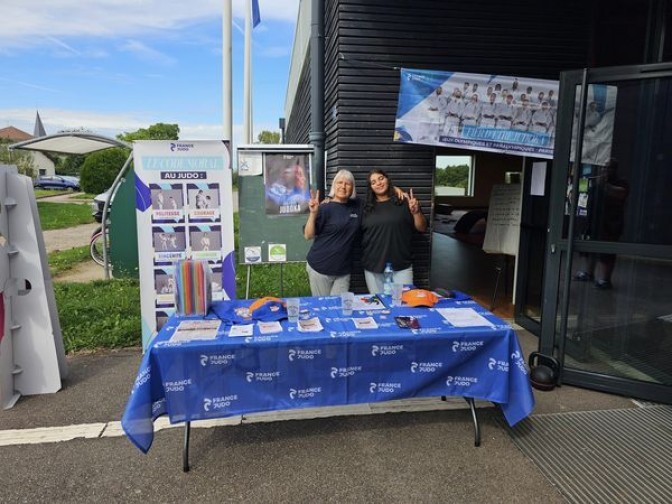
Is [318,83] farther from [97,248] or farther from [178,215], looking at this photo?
[97,248]

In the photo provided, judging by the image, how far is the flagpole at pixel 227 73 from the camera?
25.5 ft

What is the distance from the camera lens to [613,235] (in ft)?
11.3

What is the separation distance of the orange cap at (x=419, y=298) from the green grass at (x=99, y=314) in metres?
2.89

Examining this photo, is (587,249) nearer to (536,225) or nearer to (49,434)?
(536,225)

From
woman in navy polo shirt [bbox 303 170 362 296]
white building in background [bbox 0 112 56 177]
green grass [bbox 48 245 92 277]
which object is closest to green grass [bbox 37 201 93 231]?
green grass [bbox 48 245 92 277]

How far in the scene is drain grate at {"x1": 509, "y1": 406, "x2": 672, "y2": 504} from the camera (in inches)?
93.0

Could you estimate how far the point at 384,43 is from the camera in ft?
14.8

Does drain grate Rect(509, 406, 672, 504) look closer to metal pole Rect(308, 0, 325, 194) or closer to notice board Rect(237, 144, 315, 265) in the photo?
notice board Rect(237, 144, 315, 265)

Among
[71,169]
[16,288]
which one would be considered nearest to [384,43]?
[16,288]

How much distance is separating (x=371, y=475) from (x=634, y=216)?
2692 mm

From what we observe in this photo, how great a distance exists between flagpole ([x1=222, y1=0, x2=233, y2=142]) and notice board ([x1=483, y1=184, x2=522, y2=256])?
453 centimetres

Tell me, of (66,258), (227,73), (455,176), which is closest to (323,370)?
(227,73)

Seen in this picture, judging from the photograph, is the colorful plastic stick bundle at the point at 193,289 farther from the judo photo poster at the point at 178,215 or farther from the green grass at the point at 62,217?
the green grass at the point at 62,217

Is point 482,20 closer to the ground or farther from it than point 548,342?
farther from it
